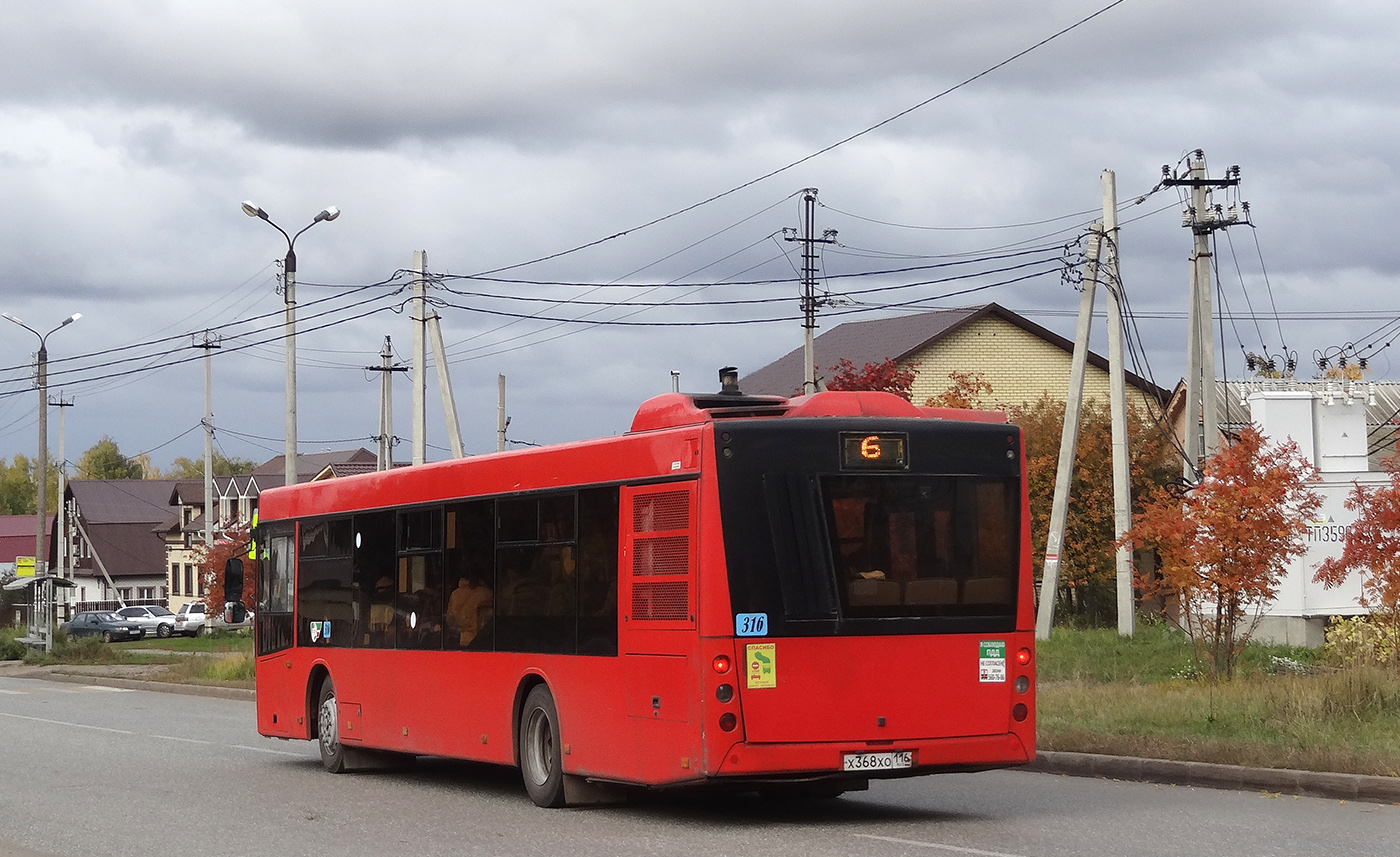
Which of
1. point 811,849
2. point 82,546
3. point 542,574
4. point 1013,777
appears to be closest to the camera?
point 811,849

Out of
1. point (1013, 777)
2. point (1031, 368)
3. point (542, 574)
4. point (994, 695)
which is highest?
point (1031, 368)

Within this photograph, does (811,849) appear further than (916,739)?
No

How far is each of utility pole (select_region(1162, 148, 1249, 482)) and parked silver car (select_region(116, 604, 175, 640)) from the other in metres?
53.7

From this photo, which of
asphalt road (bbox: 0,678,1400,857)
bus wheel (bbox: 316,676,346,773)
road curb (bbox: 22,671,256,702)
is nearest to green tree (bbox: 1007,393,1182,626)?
road curb (bbox: 22,671,256,702)

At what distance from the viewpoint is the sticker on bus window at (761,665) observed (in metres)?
11.3

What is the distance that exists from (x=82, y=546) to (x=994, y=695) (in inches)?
4020

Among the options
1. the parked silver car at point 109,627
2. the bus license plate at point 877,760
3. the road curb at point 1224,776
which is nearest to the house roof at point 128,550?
the parked silver car at point 109,627

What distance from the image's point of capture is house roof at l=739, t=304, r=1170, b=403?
6038cm

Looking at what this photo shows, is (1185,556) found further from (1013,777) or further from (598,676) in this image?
(598,676)

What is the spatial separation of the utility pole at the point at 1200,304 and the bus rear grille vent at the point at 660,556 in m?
20.2

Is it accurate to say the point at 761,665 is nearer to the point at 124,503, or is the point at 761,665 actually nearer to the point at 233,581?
the point at 233,581

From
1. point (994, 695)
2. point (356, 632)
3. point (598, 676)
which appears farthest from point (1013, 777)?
point (356, 632)

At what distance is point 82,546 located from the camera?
106m

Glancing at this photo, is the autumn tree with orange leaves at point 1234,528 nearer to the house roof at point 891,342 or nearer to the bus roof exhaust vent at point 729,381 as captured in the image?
the bus roof exhaust vent at point 729,381
